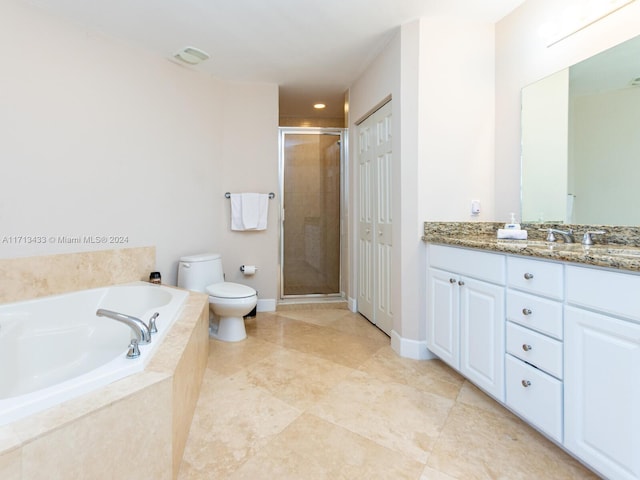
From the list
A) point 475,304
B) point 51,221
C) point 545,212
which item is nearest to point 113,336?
point 51,221

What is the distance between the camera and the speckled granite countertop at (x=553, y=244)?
1.11m

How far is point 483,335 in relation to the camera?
5.40 feet

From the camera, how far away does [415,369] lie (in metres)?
2.10

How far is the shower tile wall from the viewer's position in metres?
3.78

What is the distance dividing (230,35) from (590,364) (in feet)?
9.08

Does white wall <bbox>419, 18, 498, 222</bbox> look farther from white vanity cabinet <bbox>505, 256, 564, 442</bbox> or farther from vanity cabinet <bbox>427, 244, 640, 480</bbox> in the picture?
white vanity cabinet <bbox>505, 256, 564, 442</bbox>

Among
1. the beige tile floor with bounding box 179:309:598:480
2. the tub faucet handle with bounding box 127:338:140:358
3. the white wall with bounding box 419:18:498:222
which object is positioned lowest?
the beige tile floor with bounding box 179:309:598:480

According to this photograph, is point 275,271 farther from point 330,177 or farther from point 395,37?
point 395,37

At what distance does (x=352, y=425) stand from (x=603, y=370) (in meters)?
0.99

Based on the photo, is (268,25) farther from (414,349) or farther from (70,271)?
(414,349)

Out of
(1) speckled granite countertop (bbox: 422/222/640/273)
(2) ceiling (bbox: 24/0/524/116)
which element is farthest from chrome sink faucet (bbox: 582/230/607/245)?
(2) ceiling (bbox: 24/0/524/116)

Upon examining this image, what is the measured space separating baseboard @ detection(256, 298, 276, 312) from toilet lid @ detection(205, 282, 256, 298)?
75 cm

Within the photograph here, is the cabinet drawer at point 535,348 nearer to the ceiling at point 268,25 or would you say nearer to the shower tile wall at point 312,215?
the ceiling at point 268,25

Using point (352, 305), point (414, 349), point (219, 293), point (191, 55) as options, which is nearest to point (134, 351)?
point (219, 293)
